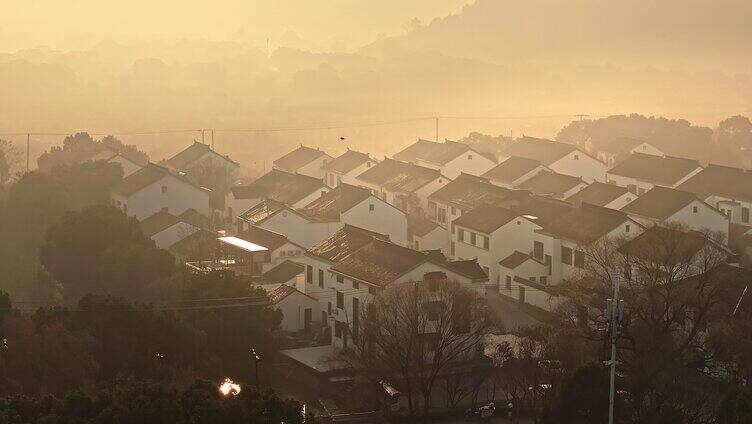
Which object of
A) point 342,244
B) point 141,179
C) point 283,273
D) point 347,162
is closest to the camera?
point 342,244

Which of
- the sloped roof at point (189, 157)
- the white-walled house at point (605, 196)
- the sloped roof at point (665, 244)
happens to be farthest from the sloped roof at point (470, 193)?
the sloped roof at point (189, 157)

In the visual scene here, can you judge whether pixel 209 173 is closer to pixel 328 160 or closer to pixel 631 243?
pixel 328 160

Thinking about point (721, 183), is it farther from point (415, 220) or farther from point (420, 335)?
point (420, 335)

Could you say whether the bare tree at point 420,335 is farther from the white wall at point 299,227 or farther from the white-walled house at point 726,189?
the white-walled house at point 726,189

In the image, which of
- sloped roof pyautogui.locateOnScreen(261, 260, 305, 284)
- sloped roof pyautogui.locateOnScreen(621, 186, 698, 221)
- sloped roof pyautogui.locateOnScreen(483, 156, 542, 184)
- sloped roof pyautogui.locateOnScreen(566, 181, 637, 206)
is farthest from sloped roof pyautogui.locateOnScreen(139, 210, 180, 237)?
sloped roof pyautogui.locateOnScreen(621, 186, 698, 221)

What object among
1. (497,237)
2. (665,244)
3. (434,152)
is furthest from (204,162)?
(665,244)

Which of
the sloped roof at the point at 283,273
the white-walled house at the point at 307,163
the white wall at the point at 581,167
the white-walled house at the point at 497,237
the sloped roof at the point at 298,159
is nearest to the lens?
the sloped roof at the point at 283,273
